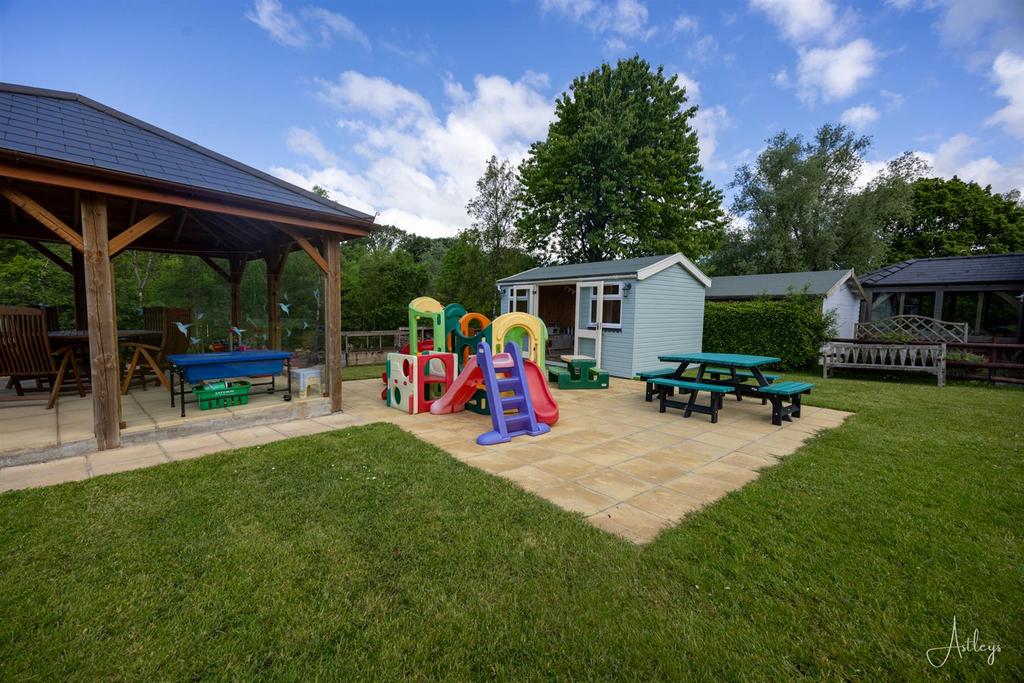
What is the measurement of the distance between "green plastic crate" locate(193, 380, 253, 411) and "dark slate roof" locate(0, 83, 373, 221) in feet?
8.26

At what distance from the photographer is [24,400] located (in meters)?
5.37

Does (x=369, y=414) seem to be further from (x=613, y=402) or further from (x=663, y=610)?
(x=663, y=610)

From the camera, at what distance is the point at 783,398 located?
5809 mm

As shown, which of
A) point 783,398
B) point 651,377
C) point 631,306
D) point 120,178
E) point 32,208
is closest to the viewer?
point 32,208

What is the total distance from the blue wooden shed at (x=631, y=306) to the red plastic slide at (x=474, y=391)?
183 inches

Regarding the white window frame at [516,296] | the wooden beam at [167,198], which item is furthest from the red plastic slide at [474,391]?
the white window frame at [516,296]

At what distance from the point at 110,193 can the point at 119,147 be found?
0.75 metres

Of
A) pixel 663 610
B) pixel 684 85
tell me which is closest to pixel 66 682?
pixel 663 610

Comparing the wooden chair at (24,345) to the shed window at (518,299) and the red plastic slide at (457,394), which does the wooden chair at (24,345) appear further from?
the shed window at (518,299)

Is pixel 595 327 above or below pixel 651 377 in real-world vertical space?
above

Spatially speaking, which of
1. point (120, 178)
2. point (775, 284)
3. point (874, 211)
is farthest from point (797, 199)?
point (120, 178)

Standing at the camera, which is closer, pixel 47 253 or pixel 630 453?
pixel 630 453

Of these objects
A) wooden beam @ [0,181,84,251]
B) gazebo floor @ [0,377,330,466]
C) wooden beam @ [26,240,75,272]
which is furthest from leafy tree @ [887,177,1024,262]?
wooden beam @ [26,240,75,272]

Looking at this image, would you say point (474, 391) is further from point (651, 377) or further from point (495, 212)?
point (495, 212)
